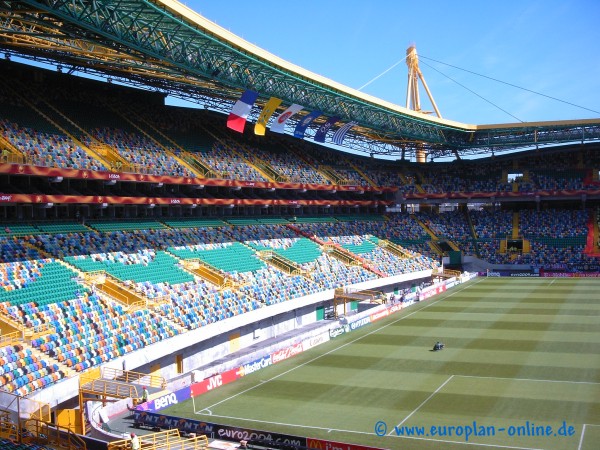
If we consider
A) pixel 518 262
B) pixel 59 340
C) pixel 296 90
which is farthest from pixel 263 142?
pixel 59 340

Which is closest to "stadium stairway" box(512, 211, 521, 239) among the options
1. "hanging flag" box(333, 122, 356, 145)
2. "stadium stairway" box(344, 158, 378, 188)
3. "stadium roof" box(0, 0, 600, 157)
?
"stadium roof" box(0, 0, 600, 157)

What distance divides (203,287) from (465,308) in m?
19.9

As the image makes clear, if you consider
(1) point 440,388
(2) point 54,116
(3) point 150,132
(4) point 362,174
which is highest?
(2) point 54,116

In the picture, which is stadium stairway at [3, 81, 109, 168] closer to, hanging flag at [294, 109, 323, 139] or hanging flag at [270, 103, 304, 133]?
hanging flag at [270, 103, 304, 133]

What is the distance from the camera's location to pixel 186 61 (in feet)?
110

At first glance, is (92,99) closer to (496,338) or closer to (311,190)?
(311,190)

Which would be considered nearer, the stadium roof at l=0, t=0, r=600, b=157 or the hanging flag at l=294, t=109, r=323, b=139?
the stadium roof at l=0, t=0, r=600, b=157

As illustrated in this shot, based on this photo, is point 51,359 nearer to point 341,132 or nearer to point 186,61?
point 186,61

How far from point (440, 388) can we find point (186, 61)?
2156 centimetres

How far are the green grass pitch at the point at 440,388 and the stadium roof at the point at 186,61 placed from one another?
671 inches

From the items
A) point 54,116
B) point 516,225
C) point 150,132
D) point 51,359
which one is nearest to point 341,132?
point 150,132

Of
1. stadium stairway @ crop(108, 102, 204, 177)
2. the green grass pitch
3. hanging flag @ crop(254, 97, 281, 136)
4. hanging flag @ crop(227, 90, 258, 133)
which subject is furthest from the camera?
stadium stairway @ crop(108, 102, 204, 177)

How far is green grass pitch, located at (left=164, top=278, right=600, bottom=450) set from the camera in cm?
2064

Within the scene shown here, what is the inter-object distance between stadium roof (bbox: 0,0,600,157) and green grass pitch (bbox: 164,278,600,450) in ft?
56.0
